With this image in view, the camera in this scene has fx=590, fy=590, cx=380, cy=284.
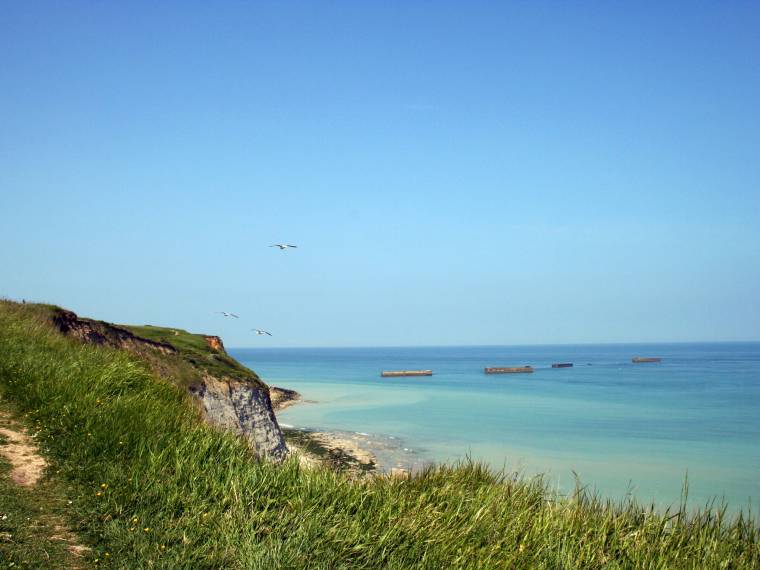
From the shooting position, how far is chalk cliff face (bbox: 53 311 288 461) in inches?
1047

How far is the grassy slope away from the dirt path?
0.77 ft

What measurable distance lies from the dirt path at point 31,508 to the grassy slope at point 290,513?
24cm

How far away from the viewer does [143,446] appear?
31.2 ft

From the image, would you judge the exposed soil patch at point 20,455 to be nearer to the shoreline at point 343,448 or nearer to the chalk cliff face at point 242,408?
the chalk cliff face at point 242,408

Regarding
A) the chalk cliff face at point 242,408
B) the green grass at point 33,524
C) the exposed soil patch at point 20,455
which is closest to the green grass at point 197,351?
the chalk cliff face at point 242,408

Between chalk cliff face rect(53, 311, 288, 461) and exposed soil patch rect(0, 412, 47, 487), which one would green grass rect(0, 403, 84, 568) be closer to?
exposed soil patch rect(0, 412, 47, 487)

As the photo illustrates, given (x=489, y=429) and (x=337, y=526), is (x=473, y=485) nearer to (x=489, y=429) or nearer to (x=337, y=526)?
(x=337, y=526)

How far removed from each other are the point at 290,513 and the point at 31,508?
3.31 m

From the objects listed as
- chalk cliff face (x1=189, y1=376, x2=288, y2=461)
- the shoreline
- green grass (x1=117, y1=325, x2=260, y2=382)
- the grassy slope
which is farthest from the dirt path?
the shoreline

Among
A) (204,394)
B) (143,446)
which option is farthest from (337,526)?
(204,394)

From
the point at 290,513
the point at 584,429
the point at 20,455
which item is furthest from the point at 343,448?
the point at 290,513

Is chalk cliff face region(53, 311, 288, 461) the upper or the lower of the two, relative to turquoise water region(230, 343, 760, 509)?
upper

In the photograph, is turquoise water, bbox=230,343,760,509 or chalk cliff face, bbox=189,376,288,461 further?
turquoise water, bbox=230,343,760,509

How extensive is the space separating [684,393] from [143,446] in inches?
4327
